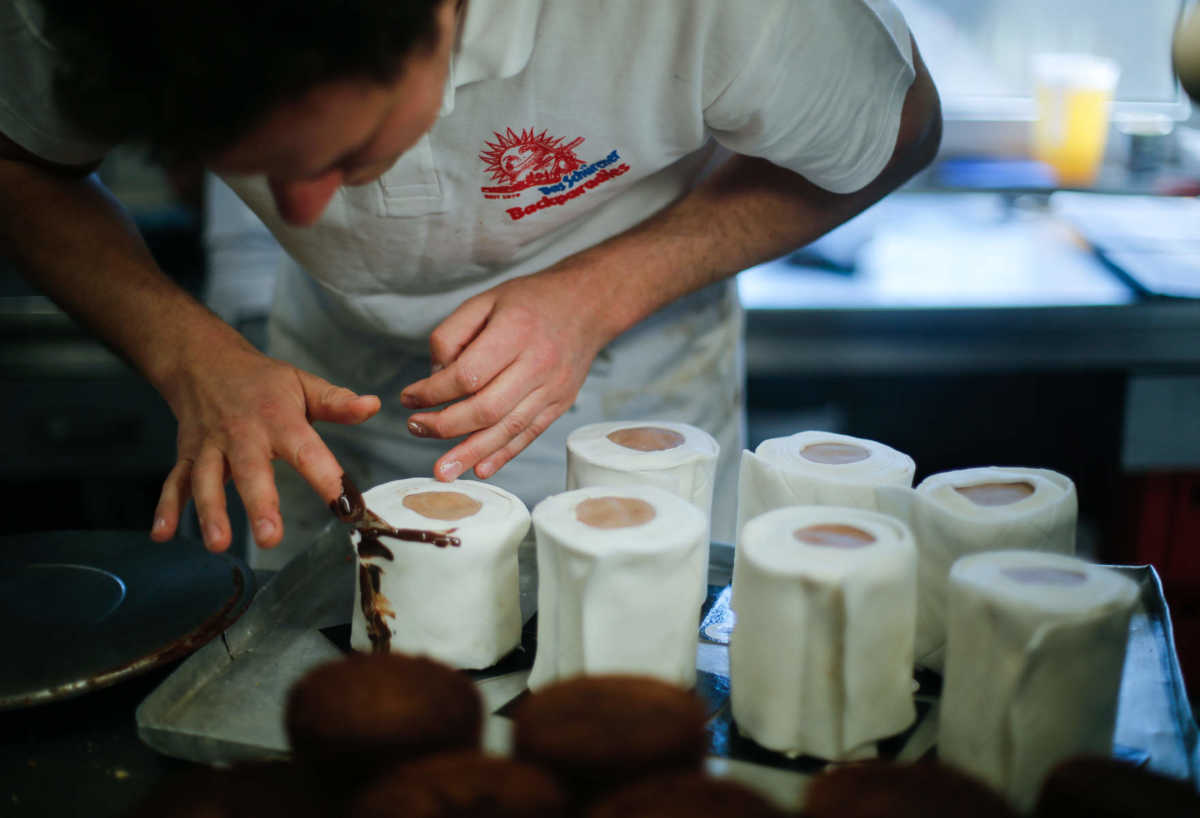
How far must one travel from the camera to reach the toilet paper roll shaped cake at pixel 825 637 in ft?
2.86

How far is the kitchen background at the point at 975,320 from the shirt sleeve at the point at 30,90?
33 cm

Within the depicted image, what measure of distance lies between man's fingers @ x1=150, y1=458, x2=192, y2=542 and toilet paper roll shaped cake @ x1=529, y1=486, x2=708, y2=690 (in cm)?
39

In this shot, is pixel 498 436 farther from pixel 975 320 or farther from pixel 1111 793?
pixel 975 320

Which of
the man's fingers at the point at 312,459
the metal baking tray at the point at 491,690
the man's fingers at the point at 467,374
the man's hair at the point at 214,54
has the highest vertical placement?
the man's hair at the point at 214,54

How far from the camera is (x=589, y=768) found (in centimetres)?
69

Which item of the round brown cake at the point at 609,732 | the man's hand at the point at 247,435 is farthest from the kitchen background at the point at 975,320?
the round brown cake at the point at 609,732

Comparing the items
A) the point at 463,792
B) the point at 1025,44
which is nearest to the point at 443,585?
the point at 463,792

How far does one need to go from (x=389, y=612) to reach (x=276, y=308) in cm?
77

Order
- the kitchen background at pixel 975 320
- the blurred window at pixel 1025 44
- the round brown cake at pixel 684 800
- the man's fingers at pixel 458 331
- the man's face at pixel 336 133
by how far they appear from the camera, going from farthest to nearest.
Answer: the blurred window at pixel 1025 44
the kitchen background at pixel 975 320
the man's fingers at pixel 458 331
the man's face at pixel 336 133
the round brown cake at pixel 684 800

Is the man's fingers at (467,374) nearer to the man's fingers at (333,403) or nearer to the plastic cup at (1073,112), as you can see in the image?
the man's fingers at (333,403)

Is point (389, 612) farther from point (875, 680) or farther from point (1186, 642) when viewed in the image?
point (1186, 642)

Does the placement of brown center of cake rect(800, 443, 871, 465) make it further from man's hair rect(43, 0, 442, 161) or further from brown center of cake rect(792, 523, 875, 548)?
man's hair rect(43, 0, 442, 161)

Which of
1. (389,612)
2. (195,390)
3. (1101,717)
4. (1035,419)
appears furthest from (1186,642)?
(195,390)

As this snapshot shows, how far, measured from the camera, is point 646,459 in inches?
45.4
